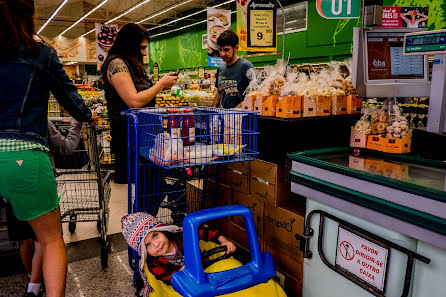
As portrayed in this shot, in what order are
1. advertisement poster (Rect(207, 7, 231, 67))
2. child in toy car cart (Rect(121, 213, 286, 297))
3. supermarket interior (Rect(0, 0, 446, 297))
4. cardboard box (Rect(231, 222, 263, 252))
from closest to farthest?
supermarket interior (Rect(0, 0, 446, 297))
child in toy car cart (Rect(121, 213, 286, 297))
cardboard box (Rect(231, 222, 263, 252))
advertisement poster (Rect(207, 7, 231, 67))

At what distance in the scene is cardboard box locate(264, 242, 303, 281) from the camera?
79.3 inches

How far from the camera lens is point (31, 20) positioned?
173 centimetres

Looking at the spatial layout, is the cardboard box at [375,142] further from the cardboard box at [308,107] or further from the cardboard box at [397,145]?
the cardboard box at [308,107]

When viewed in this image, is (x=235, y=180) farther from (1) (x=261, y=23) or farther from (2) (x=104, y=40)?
(2) (x=104, y=40)

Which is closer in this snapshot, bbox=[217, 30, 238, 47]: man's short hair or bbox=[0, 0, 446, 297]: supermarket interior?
bbox=[0, 0, 446, 297]: supermarket interior

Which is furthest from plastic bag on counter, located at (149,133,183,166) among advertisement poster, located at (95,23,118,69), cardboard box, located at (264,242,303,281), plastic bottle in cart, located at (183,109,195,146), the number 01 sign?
advertisement poster, located at (95,23,118,69)

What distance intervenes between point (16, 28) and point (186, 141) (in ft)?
3.38

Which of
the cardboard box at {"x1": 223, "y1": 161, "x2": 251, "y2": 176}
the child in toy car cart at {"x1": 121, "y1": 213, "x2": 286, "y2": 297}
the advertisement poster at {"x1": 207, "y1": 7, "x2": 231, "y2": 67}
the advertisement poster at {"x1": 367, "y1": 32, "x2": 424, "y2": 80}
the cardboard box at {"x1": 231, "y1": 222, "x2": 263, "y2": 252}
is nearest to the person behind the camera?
the advertisement poster at {"x1": 367, "y1": 32, "x2": 424, "y2": 80}

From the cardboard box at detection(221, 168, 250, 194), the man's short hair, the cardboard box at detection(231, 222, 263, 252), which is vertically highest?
the man's short hair

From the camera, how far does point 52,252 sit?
1911mm

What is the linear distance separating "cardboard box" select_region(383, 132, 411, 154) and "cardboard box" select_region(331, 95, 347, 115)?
0.47m

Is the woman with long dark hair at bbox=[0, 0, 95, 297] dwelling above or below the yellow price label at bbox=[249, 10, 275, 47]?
below

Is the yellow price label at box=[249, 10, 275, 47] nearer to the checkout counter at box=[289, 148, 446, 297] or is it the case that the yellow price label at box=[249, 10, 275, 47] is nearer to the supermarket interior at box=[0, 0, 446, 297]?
the supermarket interior at box=[0, 0, 446, 297]

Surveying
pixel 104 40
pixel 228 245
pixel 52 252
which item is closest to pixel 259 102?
pixel 228 245
